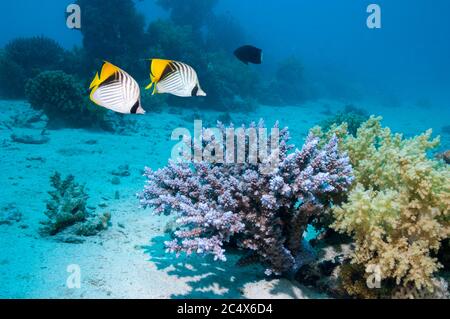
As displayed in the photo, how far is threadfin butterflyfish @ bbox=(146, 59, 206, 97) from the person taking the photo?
2961mm

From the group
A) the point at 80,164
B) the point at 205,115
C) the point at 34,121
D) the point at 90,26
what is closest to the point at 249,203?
the point at 80,164

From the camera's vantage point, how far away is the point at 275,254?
3.11 m

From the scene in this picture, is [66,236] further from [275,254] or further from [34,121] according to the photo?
[34,121]

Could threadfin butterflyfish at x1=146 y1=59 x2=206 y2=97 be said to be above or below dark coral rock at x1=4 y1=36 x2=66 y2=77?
below

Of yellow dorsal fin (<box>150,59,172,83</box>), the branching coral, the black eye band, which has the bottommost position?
the black eye band

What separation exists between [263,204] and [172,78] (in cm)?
144

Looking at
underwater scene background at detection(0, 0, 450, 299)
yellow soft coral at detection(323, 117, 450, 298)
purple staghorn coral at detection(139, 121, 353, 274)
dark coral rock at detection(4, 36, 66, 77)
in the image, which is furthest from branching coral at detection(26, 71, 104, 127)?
yellow soft coral at detection(323, 117, 450, 298)

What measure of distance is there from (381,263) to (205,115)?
1195 cm

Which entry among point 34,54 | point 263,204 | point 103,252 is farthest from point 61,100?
point 263,204

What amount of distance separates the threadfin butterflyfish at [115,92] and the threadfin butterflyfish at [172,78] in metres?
0.26

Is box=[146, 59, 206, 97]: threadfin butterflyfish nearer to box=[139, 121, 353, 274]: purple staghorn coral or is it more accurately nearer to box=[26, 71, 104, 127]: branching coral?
box=[139, 121, 353, 274]: purple staghorn coral

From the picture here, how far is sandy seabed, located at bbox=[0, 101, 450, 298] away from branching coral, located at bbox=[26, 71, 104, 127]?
2025 mm

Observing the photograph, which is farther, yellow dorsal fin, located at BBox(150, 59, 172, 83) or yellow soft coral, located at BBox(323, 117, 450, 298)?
yellow dorsal fin, located at BBox(150, 59, 172, 83)

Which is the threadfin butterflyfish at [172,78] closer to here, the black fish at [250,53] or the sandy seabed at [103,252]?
the sandy seabed at [103,252]
